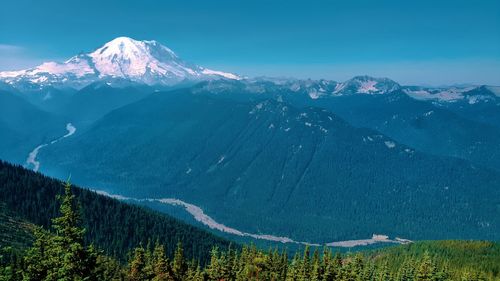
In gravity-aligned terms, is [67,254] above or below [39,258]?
above

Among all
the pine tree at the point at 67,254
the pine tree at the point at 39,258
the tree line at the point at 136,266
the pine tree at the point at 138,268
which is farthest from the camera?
the pine tree at the point at 138,268

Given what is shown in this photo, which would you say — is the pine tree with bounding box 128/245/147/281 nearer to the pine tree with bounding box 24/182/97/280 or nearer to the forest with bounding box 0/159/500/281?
the forest with bounding box 0/159/500/281

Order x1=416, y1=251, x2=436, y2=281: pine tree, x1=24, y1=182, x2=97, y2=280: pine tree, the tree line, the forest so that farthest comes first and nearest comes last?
x1=416, y1=251, x2=436, y2=281: pine tree → the forest → the tree line → x1=24, y1=182, x2=97, y2=280: pine tree

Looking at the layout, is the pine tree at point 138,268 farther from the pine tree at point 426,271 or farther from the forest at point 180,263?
the pine tree at point 426,271

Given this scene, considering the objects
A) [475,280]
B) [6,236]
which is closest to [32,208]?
[6,236]

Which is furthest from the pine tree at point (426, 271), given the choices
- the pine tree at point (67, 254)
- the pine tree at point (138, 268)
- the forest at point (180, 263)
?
the pine tree at point (67, 254)

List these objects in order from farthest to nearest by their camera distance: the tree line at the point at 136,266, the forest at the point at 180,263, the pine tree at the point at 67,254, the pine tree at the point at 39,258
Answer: the pine tree at the point at 39,258 < the forest at the point at 180,263 < the tree line at the point at 136,266 < the pine tree at the point at 67,254

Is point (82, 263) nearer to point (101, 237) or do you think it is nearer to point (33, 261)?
point (33, 261)

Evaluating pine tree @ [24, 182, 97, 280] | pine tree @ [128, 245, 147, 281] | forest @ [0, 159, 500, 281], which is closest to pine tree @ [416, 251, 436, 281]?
forest @ [0, 159, 500, 281]

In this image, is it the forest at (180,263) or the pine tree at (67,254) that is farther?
the forest at (180,263)

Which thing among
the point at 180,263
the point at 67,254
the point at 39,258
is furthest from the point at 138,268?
the point at 67,254

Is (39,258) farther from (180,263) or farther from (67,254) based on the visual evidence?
(180,263)
